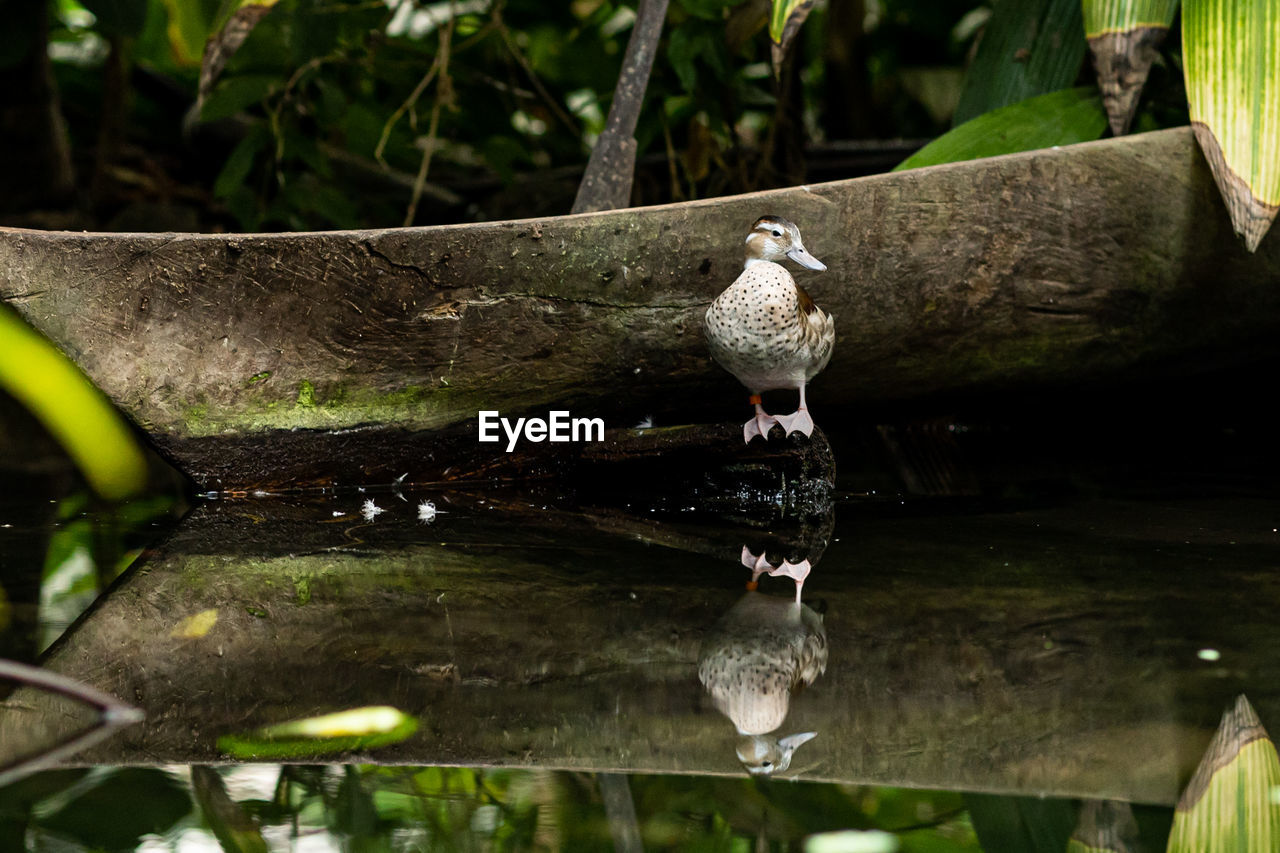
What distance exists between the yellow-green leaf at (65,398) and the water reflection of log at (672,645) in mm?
297

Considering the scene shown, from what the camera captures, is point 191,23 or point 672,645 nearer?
point 672,645

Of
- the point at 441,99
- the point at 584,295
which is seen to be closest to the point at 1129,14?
the point at 584,295

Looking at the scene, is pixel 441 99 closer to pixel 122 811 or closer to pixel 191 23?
pixel 191 23

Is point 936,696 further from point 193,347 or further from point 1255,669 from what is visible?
point 193,347

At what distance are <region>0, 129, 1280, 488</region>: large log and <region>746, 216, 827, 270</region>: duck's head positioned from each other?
0.25 feet

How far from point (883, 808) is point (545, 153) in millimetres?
3764

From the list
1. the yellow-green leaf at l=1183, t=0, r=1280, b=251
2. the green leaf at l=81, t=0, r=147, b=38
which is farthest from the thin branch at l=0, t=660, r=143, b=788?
the green leaf at l=81, t=0, r=147, b=38

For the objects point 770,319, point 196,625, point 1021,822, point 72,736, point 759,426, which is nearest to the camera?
point 1021,822

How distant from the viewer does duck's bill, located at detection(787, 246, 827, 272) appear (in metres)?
1.92

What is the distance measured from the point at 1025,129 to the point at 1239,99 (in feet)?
1.62

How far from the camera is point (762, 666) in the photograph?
3.95 feet

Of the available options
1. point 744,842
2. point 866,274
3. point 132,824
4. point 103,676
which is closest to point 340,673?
point 103,676

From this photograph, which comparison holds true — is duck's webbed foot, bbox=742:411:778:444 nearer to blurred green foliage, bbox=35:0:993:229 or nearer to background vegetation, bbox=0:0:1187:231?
background vegetation, bbox=0:0:1187:231

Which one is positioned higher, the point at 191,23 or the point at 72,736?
the point at 191,23
